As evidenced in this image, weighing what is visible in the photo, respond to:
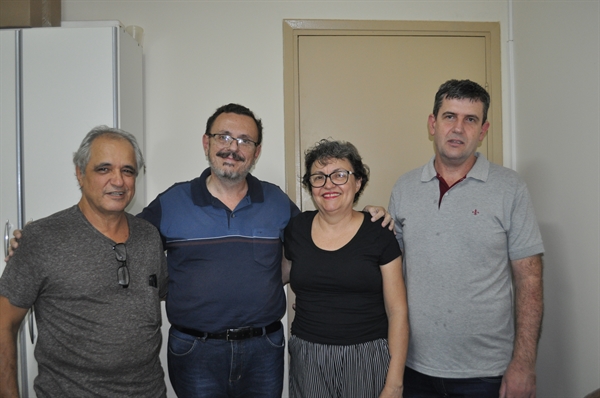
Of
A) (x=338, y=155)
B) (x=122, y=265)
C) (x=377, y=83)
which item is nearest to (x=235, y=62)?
(x=377, y=83)

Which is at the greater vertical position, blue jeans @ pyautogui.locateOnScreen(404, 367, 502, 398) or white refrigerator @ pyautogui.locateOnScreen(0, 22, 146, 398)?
white refrigerator @ pyautogui.locateOnScreen(0, 22, 146, 398)

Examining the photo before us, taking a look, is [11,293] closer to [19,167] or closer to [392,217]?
[19,167]

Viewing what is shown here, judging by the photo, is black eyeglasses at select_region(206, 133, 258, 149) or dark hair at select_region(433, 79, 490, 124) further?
black eyeglasses at select_region(206, 133, 258, 149)

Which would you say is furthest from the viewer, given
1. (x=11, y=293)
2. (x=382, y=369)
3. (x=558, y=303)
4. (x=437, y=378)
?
(x=558, y=303)

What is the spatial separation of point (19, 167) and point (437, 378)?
2164 mm

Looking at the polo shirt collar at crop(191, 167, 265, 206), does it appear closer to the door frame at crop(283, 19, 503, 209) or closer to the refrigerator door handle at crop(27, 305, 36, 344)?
the door frame at crop(283, 19, 503, 209)

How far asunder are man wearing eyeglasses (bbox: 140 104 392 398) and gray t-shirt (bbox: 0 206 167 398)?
0.86ft

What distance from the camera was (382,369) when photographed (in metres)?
1.67

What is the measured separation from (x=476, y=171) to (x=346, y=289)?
2.33 ft

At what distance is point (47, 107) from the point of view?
226 centimetres

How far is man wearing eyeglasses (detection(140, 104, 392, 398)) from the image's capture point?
1.82 metres

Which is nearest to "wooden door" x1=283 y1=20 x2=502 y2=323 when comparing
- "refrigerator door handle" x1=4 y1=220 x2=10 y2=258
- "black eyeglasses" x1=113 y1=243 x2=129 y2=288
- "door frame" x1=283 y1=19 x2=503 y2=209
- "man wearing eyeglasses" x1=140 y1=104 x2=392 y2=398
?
"door frame" x1=283 y1=19 x2=503 y2=209

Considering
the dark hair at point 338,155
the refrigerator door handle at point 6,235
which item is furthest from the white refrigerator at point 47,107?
the dark hair at point 338,155

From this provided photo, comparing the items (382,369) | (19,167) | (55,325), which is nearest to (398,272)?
(382,369)
